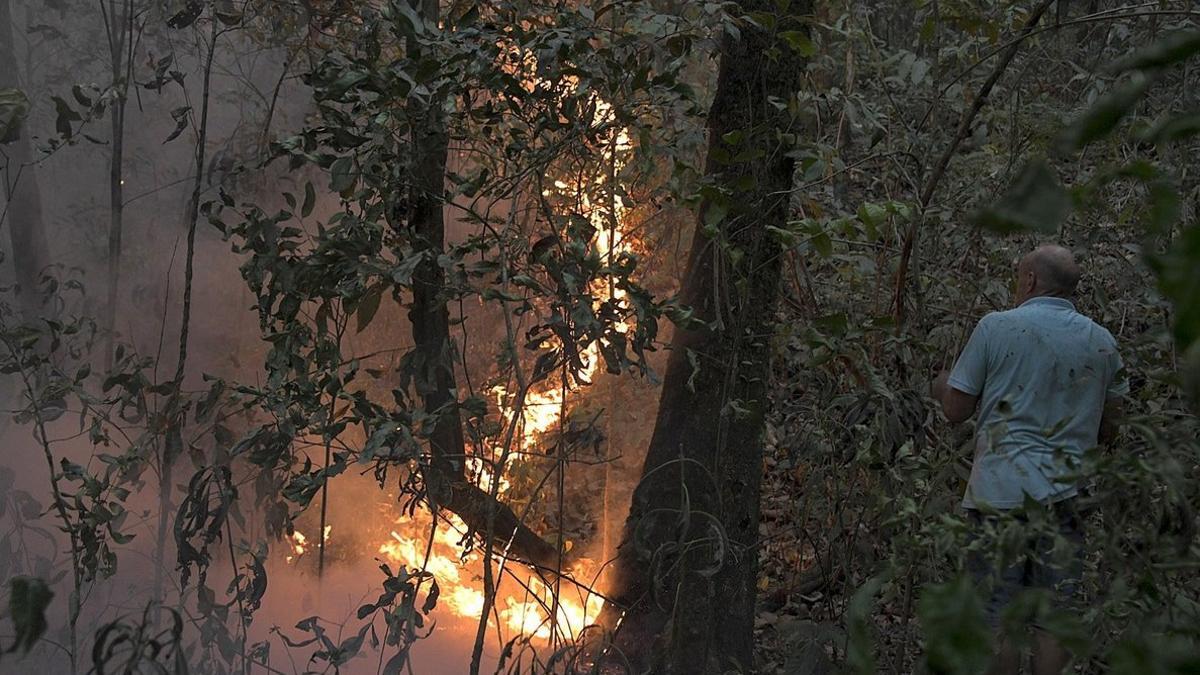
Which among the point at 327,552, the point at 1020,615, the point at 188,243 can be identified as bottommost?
the point at 1020,615

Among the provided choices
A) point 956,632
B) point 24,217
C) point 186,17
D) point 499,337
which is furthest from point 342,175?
point 956,632

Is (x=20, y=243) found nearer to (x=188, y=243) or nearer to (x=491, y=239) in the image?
(x=188, y=243)

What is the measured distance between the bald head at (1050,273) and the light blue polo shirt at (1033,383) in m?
0.07

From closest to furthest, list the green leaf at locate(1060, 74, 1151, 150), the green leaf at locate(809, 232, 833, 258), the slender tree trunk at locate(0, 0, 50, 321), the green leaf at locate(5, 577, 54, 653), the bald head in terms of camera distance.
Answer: the green leaf at locate(1060, 74, 1151, 150)
the green leaf at locate(5, 577, 54, 653)
the green leaf at locate(809, 232, 833, 258)
the bald head
the slender tree trunk at locate(0, 0, 50, 321)

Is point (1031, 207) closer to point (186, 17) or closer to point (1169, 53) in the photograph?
point (1169, 53)

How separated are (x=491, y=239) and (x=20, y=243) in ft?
5.51

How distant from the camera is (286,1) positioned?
3.71 meters

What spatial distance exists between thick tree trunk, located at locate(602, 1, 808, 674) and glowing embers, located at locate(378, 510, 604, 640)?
32 cm

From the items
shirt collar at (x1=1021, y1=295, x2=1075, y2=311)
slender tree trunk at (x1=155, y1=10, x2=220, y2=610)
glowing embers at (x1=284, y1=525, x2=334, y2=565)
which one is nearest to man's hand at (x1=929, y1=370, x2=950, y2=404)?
shirt collar at (x1=1021, y1=295, x2=1075, y2=311)

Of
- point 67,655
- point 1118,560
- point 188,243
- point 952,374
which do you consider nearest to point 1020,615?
point 1118,560

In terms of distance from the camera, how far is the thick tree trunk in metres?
3.49

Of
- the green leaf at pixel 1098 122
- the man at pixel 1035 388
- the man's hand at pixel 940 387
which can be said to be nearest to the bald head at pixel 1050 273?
the man at pixel 1035 388

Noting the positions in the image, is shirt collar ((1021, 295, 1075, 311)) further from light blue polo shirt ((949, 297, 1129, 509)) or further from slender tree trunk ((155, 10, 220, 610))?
slender tree trunk ((155, 10, 220, 610))

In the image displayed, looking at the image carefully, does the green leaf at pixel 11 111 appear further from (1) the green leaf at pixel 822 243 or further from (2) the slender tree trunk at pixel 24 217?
(1) the green leaf at pixel 822 243
